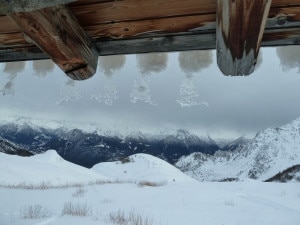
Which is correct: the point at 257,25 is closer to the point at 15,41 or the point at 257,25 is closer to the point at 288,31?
the point at 288,31

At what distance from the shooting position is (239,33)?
1.94 meters

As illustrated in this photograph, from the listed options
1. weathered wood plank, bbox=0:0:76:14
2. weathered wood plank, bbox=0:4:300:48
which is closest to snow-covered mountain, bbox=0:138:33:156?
weathered wood plank, bbox=0:4:300:48

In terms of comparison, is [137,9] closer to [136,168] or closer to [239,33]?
[239,33]

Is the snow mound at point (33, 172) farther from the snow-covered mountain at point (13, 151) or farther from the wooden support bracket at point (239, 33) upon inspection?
the snow-covered mountain at point (13, 151)

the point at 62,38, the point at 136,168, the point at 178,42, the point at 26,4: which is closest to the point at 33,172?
the point at 62,38

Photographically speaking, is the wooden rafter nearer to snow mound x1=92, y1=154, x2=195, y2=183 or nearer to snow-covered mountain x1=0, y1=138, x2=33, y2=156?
snow mound x1=92, y1=154, x2=195, y2=183

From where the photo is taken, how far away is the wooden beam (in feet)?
6.77

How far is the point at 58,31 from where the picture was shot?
2152 mm

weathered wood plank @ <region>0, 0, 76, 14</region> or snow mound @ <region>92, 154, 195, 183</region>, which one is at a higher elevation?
snow mound @ <region>92, 154, 195, 183</region>

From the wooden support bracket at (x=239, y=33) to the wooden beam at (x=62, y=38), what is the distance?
95cm

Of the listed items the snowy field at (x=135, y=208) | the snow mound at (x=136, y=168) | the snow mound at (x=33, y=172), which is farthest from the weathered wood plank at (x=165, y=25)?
the snow mound at (x=136, y=168)

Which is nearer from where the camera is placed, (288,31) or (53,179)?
(288,31)

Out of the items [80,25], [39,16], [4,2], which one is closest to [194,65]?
[80,25]

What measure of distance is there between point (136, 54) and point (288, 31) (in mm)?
1081
